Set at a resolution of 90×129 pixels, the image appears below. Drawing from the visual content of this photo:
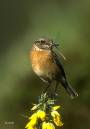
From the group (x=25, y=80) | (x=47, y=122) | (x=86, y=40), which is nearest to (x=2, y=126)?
(x=25, y=80)

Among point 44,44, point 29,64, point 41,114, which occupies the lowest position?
point 29,64

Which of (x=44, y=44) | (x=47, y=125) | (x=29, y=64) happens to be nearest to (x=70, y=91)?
(x=44, y=44)

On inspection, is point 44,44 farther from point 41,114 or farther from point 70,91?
point 41,114

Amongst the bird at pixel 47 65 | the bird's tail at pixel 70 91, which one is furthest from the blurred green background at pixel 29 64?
the bird's tail at pixel 70 91

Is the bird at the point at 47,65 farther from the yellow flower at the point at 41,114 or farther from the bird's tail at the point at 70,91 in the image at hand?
the yellow flower at the point at 41,114

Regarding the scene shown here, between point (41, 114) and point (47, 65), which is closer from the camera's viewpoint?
point (41, 114)

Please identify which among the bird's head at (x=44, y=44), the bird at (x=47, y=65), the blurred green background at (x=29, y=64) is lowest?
the blurred green background at (x=29, y=64)
